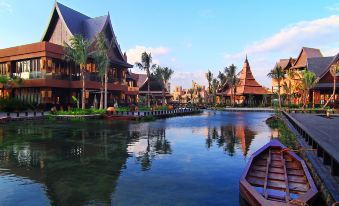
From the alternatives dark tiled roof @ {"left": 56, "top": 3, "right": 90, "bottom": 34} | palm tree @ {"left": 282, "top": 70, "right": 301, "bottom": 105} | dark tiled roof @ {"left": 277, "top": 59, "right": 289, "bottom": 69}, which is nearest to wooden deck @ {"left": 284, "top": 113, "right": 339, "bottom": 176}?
palm tree @ {"left": 282, "top": 70, "right": 301, "bottom": 105}

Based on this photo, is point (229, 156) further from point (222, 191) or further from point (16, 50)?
point (16, 50)

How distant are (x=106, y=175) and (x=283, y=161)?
6.75 meters

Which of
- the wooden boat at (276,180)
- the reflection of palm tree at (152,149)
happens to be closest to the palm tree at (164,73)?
A: the reflection of palm tree at (152,149)

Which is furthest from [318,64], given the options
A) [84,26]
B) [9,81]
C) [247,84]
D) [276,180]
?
[276,180]

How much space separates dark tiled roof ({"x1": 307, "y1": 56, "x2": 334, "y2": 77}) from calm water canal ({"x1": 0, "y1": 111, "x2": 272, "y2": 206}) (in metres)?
49.3

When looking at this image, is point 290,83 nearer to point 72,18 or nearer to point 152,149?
point 72,18

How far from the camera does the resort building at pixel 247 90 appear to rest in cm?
7962

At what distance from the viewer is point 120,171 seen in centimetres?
1205

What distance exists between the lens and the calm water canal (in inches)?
352

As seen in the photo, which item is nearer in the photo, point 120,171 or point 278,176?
point 278,176

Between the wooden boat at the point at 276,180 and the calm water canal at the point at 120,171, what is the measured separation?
0.96 meters

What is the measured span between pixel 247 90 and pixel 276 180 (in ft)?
241

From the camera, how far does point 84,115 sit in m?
36.0

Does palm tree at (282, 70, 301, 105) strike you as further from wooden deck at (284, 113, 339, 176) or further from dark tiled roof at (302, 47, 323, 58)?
wooden deck at (284, 113, 339, 176)
